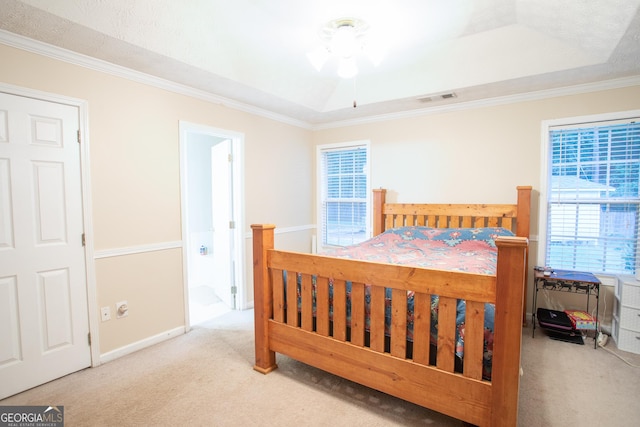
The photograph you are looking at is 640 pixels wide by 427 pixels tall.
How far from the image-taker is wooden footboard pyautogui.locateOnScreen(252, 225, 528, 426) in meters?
1.41

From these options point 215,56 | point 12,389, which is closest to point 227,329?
point 12,389

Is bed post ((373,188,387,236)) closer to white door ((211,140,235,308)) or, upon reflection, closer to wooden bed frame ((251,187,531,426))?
white door ((211,140,235,308))

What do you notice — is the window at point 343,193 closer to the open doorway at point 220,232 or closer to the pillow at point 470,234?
the pillow at point 470,234

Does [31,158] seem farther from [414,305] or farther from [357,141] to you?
[357,141]

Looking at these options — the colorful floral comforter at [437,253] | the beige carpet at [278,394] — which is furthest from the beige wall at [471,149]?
the beige carpet at [278,394]

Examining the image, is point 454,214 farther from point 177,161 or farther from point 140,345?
point 140,345

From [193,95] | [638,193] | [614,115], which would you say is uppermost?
[193,95]

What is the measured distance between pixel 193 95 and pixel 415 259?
2.51 metres

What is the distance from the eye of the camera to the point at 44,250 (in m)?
2.11

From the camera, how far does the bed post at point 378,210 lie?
3871 mm

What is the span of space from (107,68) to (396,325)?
107 inches

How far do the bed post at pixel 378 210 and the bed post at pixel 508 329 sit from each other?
2476mm

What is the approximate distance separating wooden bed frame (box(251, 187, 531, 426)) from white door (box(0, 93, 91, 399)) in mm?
1321

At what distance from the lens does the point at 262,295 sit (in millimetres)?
2225
